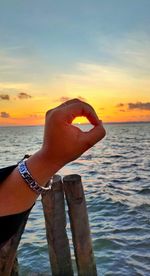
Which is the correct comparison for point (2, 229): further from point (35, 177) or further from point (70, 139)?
point (70, 139)

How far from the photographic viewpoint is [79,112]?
106cm

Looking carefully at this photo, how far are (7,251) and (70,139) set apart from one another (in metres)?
4.25

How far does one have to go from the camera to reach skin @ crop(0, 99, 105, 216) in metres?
0.95

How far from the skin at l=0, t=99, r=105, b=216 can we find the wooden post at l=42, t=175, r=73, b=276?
5.72 metres

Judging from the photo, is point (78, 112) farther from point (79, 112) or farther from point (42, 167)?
point (42, 167)

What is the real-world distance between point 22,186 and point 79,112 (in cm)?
25

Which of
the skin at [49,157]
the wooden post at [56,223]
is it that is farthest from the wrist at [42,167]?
the wooden post at [56,223]

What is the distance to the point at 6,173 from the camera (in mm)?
1013

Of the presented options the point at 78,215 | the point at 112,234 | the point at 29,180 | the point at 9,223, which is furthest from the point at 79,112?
the point at 112,234

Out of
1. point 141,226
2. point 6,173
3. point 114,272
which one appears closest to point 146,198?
point 141,226

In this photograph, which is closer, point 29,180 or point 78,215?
point 29,180

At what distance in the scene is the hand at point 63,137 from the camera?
0.97m

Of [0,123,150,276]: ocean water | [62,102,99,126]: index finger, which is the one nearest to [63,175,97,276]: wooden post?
[0,123,150,276]: ocean water

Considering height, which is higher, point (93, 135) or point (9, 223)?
point (93, 135)
